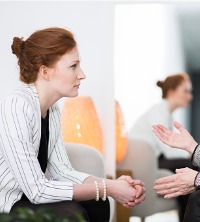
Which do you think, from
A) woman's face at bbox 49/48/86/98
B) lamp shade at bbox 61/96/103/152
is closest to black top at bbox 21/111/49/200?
woman's face at bbox 49/48/86/98

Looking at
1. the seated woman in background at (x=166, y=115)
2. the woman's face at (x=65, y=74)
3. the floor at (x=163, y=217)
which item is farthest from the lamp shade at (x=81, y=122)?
the woman's face at (x=65, y=74)

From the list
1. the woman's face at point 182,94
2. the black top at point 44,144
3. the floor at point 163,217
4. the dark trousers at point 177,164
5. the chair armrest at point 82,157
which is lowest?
the floor at point 163,217

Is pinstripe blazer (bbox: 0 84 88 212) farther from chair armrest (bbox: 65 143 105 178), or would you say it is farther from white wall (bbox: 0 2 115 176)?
white wall (bbox: 0 2 115 176)

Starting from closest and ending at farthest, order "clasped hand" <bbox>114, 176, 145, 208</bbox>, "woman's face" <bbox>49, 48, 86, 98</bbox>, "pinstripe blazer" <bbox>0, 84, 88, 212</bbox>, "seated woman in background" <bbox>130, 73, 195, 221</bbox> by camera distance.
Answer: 1. "pinstripe blazer" <bbox>0, 84, 88, 212</bbox>
2. "clasped hand" <bbox>114, 176, 145, 208</bbox>
3. "woman's face" <bbox>49, 48, 86, 98</bbox>
4. "seated woman in background" <bbox>130, 73, 195, 221</bbox>

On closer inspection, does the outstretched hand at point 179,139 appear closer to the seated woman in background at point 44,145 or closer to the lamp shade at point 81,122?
the seated woman in background at point 44,145

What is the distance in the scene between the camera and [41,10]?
3.67 metres

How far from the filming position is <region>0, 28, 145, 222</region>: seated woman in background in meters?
2.16

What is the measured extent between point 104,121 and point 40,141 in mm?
1269

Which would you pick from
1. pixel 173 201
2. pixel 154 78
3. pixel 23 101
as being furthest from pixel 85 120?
pixel 23 101

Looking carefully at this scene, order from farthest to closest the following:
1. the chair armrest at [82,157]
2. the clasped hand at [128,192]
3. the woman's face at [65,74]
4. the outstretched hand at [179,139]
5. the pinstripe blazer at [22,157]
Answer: the chair armrest at [82,157], the outstretched hand at [179,139], the woman's face at [65,74], the clasped hand at [128,192], the pinstripe blazer at [22,157]

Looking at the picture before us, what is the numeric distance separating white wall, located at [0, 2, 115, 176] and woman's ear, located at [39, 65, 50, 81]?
3.91 ft

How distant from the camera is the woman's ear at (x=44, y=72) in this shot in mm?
2385

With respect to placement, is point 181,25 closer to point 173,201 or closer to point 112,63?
point 112,63

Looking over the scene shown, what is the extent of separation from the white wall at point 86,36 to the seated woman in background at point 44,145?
1049mm
